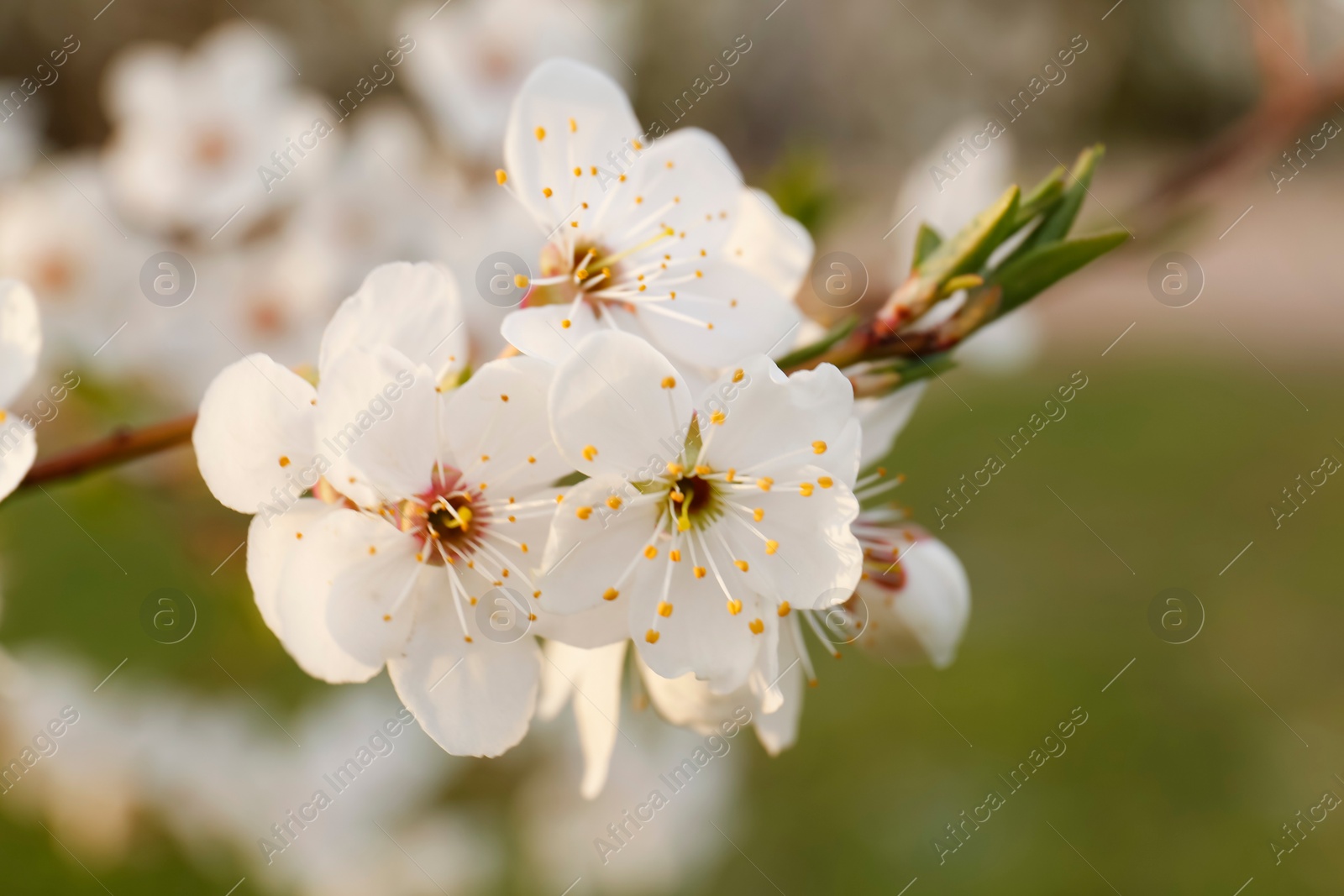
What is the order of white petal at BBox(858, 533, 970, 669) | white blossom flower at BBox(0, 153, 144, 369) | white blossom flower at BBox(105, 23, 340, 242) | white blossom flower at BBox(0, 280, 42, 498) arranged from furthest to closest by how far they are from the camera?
white blossom flower at BBox(105, 23, 340, 242), white blossom flower at BBox(0, 153, 144, 369), white petal at BBox(858, 533, 970, 669), white blossom flower at BBox(0, 280, 42, 498)

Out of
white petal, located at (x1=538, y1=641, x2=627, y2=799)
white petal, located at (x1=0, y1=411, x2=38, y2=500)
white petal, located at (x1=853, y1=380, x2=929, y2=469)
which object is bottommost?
white petal, located at (x1=538, y1=641, x2=627, y2=799)

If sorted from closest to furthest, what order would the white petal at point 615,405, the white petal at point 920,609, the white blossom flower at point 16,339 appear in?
1. the white petal at point 615,405
2. the white blossom flower at point 16,339
3. the white petal at point 920,609

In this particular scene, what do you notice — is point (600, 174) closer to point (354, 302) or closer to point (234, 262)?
point (354, 302)

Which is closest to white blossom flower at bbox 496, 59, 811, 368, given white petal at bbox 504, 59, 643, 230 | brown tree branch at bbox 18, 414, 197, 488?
white petal at bbox 504, 59, 643, 230

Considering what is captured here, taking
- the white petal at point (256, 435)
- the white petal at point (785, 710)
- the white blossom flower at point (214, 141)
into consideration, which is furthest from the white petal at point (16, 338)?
the white blossom flower at point (214, 141)

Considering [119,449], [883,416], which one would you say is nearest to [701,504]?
[883,416]

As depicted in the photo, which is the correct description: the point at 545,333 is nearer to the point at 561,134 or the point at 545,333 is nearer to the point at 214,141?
the point at 561,134

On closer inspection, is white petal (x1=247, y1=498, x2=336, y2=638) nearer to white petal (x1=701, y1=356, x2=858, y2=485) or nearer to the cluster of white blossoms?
the cluster of white blossoms

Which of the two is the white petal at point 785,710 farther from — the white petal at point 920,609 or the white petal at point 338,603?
the white petal at point 338,603
